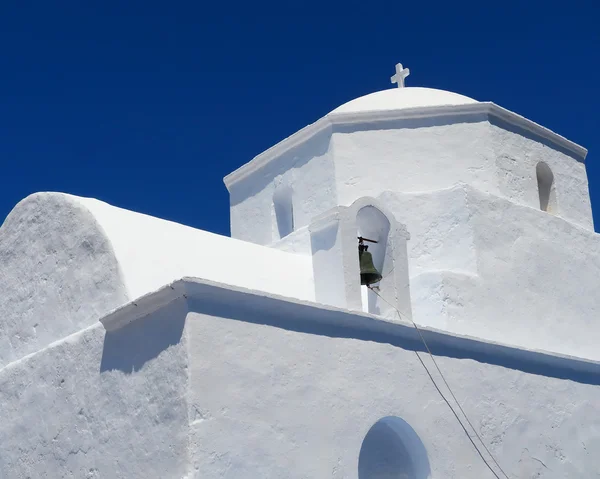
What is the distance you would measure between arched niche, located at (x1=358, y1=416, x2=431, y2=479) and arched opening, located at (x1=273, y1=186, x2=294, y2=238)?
3.85 meters

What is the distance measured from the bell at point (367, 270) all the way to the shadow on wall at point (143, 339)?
7.38 ft

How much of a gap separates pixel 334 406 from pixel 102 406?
69.0 inches

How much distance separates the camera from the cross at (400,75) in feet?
38.1

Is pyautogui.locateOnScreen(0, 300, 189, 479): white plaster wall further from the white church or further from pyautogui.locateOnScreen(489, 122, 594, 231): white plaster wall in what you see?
pyautogui.locateOnScreen(489, 122, 594, 231): white plaster wall

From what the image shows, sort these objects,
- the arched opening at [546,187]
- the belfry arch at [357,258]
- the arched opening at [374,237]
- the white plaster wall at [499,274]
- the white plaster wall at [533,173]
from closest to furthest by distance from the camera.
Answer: the belfry arch at [357,258]
the arched opening at [374,237]
the white plaster wall at [499,274]
the white plaster wall at [533,173]
the arched opening at [546,187]

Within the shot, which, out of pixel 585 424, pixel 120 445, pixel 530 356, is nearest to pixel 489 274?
pixel 530 356

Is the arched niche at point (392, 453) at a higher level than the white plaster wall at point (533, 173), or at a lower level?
lower

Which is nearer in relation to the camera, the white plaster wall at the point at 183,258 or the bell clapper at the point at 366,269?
the white plaster wall at the point at 183,258

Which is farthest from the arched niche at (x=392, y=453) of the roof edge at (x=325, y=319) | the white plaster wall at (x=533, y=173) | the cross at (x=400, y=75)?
the cross at (x=400, y=75)

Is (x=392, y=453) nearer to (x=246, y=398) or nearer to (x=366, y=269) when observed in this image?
(x=366, y=269)

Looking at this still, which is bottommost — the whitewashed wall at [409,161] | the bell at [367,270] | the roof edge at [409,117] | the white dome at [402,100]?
the bell at [367,270]

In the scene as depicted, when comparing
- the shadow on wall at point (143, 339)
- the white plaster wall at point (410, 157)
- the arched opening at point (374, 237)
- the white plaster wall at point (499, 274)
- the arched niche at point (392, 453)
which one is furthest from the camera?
the white plaster wall at point (410, 157)

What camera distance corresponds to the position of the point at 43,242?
781 centimetres

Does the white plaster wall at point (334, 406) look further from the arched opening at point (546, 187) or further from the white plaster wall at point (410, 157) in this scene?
the arched opening at point (546, 187)
